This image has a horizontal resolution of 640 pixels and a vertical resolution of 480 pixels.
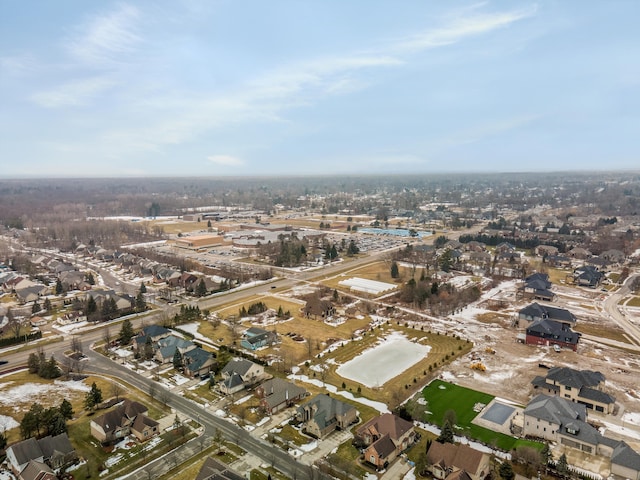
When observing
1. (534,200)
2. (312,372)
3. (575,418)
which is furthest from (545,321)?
(534,200)

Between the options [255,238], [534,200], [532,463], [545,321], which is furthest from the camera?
[534,200]

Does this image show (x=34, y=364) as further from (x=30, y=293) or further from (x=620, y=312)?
(x=620, y=312)

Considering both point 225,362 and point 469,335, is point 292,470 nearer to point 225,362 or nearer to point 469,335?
point 225,362

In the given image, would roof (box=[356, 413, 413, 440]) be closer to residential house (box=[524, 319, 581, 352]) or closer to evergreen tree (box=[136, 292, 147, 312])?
residential house (box=[524, 319, 581, 352])

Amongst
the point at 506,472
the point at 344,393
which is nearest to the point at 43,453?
the point at 344,393

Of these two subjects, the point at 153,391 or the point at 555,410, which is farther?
the point at 153,391

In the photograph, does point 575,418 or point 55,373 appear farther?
point 55,373

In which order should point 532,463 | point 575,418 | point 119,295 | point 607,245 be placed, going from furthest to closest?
1. point 607,245
2. point 119,295
3. point 575,418
4. point 532,463
